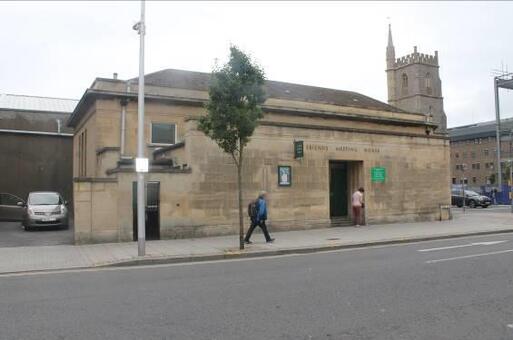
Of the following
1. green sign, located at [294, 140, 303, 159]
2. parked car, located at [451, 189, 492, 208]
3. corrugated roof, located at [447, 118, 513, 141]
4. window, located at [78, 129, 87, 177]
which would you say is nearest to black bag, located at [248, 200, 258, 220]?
green sign, located at [294, 140, 303, 159]

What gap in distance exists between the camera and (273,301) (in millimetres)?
7465

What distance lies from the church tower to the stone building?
61.8 meters

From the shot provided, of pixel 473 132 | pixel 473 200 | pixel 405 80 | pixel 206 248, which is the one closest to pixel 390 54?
pixel 405 80

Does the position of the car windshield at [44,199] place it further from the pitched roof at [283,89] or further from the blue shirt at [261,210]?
the blue shirt at [261,210]

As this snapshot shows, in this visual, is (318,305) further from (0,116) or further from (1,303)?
(0,116)

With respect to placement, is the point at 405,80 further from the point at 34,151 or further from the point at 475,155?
the point at 34,151

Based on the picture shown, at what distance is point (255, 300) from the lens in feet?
24.8

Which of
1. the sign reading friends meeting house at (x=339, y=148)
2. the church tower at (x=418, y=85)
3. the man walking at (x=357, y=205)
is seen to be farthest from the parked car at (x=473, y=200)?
the church tower at (x=418, y=85)

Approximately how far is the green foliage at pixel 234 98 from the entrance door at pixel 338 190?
8325 millimetres

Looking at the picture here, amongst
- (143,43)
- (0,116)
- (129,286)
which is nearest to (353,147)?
(143,43)

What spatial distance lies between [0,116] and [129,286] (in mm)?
26608

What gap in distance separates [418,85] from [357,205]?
70.5 metres

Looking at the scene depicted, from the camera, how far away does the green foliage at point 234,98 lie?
14188 mm

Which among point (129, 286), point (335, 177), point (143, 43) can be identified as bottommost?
point (129, 286)
